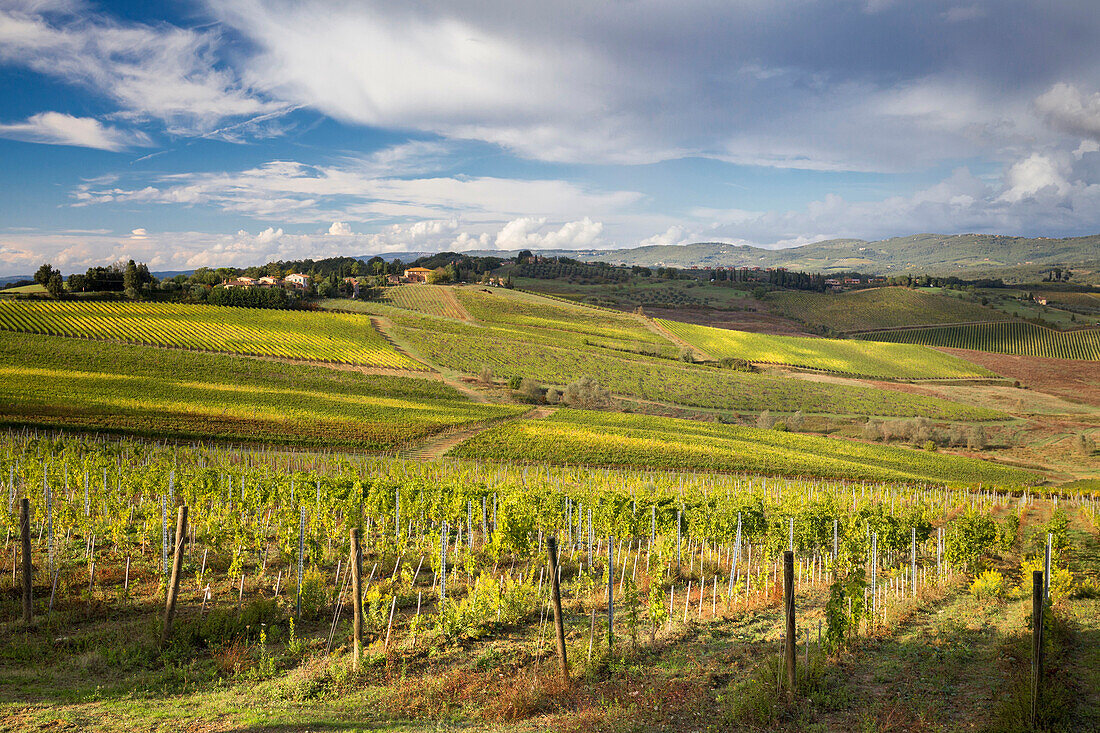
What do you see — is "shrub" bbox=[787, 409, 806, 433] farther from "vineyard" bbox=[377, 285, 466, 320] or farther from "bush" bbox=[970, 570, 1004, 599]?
"vineyard" bbox=[377, 285, 466, 320]

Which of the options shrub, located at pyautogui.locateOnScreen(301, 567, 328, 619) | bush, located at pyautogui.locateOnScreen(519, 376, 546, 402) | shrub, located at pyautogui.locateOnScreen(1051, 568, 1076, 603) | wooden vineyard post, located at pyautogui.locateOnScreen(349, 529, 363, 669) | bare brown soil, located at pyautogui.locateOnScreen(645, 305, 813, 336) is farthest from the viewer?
bare brown soil, located at pyautogui.locateOnScreen(645, 305, 813, 336)

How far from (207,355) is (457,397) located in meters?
30.7

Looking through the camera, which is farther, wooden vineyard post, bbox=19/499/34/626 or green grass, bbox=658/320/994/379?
green grass, bbox=658/320/994/379

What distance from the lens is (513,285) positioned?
17275 centimetres

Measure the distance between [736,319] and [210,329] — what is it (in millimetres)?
113725

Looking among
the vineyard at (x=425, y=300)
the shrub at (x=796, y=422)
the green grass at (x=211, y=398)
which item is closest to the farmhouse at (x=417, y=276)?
the vineyard at (x=425, y=300)

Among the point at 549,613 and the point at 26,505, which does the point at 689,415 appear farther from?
the point at 26,505

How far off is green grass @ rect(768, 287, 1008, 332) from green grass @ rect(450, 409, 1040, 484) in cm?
9819

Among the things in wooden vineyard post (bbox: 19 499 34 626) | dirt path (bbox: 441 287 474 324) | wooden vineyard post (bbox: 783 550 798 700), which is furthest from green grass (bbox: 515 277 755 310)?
wooden vineyard post (bbox: 783 550 798 700)

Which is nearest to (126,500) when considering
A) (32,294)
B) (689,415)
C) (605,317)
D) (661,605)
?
(661,605)

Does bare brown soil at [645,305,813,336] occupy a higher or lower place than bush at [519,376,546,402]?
higher

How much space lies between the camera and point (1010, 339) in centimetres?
13362

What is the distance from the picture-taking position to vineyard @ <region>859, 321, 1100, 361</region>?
12512 cm

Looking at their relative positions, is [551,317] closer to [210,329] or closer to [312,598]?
[210,329]
